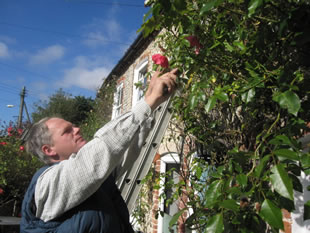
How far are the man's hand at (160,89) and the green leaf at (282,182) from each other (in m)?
0.87

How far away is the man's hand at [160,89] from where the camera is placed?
1.61m

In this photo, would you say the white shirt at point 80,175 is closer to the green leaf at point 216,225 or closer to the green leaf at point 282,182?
the green leaf at point 216,225

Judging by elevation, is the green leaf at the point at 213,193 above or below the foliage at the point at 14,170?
above

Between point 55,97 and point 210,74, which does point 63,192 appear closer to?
point 210,74

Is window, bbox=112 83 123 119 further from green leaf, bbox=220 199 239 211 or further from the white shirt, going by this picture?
green leaf, bbox=220 199 239 211

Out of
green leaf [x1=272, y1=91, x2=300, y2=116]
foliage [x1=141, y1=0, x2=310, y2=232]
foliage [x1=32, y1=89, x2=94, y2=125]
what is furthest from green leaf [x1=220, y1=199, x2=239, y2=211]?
foliage [x1=32, y1=89, x2=94, y2=125]

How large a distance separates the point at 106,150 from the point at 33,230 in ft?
1.96

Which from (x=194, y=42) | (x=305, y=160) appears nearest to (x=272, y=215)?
(x=305, y=160)

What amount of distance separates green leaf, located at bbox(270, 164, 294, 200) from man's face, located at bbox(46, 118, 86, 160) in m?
1.28

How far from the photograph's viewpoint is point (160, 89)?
165 cm

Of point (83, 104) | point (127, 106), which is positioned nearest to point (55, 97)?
point (83, 104)

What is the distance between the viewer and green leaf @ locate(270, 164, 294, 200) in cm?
83

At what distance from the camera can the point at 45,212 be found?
1.36 m

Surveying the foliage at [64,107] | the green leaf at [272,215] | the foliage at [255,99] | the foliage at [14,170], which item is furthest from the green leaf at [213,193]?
the foliage at [64,107]
